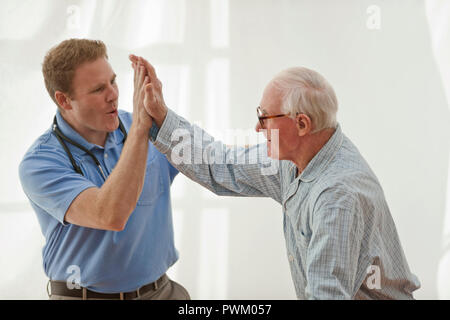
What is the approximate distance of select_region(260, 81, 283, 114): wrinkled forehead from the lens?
1604 millimetres

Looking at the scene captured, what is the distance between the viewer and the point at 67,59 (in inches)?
71.4

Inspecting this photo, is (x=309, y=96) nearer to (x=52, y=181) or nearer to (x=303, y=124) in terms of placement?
(x=303, y=124)

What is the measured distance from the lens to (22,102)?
97.0 inches

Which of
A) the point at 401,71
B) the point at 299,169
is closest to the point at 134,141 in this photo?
the point at 299,169

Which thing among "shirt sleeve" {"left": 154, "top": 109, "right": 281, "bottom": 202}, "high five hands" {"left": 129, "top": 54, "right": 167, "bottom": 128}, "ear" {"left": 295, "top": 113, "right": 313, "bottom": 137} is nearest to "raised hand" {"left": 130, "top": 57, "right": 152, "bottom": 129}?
"high five hands" {"left": 129, "top": 54, "right": 167, "bottom": 128}

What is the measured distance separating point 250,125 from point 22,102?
3.80ft

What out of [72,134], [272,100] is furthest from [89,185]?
[272,100]

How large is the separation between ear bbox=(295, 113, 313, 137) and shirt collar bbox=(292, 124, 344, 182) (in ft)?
0.26

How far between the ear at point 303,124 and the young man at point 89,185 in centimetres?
54

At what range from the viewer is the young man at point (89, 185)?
5.71 feet

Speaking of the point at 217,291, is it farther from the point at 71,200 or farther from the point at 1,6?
the point at 1,6

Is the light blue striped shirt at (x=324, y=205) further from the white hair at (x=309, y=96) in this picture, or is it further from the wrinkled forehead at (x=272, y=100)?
the wrinkled forehead at (x=272, y=100)

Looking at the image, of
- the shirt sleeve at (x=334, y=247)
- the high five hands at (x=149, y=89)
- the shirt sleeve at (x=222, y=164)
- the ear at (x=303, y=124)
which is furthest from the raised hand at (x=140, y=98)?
the shirt sleeve at (x=334, y=247)
